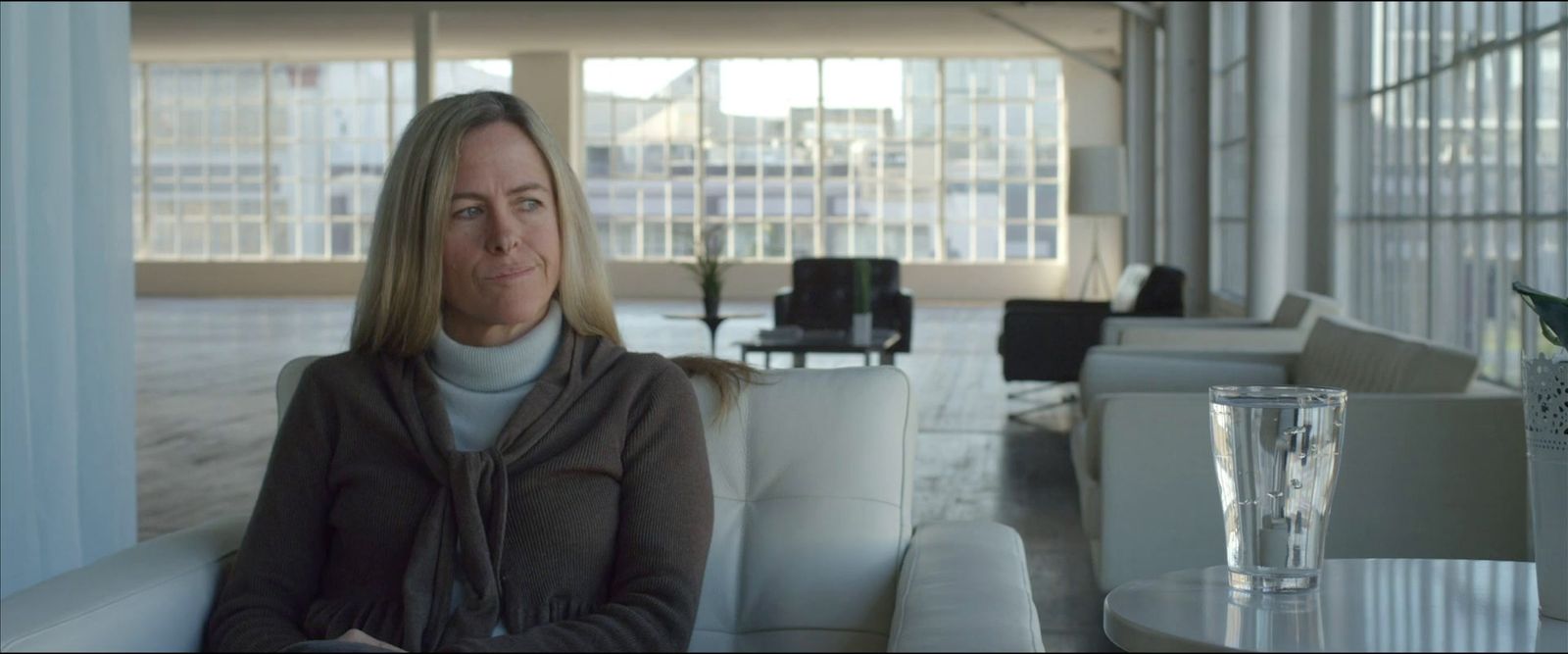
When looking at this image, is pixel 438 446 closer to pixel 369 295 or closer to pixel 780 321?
pixel 369 295

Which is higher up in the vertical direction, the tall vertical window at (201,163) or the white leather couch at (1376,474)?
the tall vertical window at (201,163)

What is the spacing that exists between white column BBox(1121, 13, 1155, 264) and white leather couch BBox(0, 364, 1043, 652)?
40.9 ft

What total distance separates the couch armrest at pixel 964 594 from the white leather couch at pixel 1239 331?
3767mm

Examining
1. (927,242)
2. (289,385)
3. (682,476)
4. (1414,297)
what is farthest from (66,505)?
(927,242)

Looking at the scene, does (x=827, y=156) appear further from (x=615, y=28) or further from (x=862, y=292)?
(x=862, y=292)

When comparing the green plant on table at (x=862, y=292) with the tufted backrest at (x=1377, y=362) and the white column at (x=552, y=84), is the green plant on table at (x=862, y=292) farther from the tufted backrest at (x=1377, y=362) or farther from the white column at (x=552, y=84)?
the white column at (x=552, y=84)

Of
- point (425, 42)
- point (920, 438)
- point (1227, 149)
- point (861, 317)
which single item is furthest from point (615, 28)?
point (920, 438)

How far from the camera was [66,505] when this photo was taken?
10.8ft

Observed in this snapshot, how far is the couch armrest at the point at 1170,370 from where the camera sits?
5344 mm

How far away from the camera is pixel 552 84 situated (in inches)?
819

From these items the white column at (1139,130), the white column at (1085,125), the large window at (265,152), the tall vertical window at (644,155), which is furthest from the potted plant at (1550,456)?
the large window at (265,152)

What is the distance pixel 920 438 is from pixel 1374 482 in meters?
3.86

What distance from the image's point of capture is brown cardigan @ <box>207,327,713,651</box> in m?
1.80

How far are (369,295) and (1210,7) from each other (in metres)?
10.3
